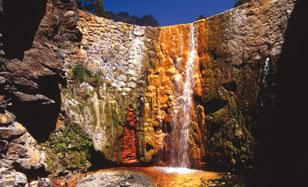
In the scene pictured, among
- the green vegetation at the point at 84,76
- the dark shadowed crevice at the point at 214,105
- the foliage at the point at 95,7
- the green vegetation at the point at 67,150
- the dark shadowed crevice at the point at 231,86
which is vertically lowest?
the green vegetation at the point at 67,150

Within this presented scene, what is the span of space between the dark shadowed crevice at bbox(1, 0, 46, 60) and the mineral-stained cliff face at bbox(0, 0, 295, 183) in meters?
0.03

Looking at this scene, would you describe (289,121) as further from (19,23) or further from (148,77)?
(19,23)

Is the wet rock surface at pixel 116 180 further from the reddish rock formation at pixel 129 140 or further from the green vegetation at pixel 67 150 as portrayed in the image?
the reddish rock formation at pixel 129 140

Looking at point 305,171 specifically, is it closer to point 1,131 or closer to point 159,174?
point 159,174

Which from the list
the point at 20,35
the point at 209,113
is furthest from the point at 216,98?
the point at 20,35

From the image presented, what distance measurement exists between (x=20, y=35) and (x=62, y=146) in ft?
11.7

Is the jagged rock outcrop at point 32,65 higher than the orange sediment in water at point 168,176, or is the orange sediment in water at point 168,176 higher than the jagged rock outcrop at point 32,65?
the jagged rock outcrop at point 32,65

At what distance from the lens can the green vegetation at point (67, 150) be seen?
10.5m

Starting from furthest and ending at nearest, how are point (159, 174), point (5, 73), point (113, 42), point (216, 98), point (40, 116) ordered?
point (113, 42), point (216, 98), point (159, 174), point (40, 116), point (5, 73)

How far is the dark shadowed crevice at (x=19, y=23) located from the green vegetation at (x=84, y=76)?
249 cm

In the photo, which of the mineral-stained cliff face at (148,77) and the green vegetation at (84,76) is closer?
the mineral-stained cliff face at (148,77)

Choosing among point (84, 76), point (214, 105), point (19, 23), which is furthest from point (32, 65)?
point (214, 105)

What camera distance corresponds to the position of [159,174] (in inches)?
437

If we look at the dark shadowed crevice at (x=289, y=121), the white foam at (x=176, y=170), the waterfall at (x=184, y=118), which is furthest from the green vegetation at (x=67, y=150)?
the dark shadowed crevice at (x=289, y=121)
